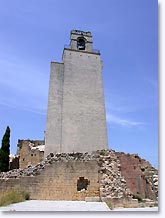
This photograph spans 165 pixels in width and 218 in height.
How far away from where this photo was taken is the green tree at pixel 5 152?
16.4m

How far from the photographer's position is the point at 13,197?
7.91 metres

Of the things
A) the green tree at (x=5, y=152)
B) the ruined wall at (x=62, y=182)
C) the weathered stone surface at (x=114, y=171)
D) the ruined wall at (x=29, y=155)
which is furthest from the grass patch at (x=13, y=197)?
→ the ruined wall at (x=29, y=155)

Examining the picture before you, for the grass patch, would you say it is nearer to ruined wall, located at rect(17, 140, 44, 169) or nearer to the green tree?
the green tree

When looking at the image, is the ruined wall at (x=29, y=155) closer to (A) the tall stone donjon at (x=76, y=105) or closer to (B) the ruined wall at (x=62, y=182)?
(A) the tall stone donjon at (x=76, y=105)

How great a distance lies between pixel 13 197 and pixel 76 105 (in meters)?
7.81

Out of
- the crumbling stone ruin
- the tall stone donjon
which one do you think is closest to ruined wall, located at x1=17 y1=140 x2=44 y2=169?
→ the tall stone donjon

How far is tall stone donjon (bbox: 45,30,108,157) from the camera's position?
14.2m

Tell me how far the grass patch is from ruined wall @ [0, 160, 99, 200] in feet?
1.08

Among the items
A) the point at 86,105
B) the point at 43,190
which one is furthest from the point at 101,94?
the point at 43,190

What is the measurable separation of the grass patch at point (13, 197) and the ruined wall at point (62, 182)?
33 cm

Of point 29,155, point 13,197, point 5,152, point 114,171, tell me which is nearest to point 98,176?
point 114,171

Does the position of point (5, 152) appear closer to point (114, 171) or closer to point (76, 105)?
point (76, 105)

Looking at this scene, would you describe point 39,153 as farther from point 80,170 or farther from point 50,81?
point 80,170

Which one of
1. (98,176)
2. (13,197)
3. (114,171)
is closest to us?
(13,197)
